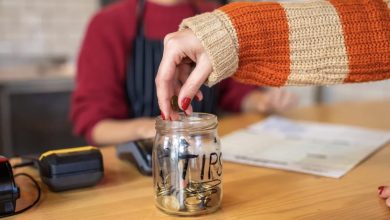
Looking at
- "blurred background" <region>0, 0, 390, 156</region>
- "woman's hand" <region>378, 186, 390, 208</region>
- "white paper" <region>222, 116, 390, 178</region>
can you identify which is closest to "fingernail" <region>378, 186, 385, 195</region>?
"woman's hand" <region>378, 186, 390, 208</region>

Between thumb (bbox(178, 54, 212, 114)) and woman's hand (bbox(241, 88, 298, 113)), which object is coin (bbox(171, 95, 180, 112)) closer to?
thumb (bbox(178, 54, 212, 114))

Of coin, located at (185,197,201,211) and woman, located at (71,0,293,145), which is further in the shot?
woman, located at (71,0,293,145)

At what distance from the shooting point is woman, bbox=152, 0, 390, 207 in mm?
581

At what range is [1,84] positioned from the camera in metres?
2.00

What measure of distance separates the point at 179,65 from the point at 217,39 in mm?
72

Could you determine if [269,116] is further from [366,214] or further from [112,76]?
[366,214]

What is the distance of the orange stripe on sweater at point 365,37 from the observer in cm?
62

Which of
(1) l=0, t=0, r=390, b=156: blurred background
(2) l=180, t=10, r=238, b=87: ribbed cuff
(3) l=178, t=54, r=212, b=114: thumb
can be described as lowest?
(1) l=0, t=0, r=390, b=156: blurred background

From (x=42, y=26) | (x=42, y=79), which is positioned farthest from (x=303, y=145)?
(x=42, y=26)

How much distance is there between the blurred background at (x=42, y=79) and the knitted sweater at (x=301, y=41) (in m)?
1.25

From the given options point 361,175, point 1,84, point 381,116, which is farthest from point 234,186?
point 1,84

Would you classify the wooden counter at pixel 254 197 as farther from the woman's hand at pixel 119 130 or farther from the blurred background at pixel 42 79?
the blurred background at pixel 42 79

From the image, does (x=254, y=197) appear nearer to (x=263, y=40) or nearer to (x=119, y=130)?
(x=263, y=40)

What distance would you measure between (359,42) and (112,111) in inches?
28.9
